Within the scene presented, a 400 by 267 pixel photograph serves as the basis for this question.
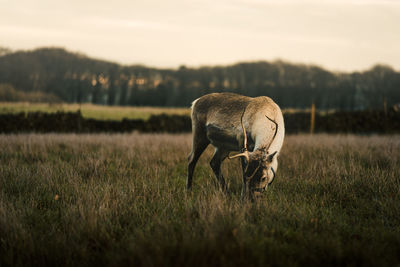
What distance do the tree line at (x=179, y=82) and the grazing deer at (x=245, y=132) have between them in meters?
44.0

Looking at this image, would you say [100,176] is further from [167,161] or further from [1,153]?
[1,153]

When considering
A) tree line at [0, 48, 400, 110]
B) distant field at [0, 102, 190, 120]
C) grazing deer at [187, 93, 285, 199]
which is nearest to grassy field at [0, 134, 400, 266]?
grazing deer at [187, 93, 285, 199]

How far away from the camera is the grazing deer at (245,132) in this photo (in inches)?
154

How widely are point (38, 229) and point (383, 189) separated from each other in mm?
5065

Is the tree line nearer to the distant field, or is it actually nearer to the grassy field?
the distant field

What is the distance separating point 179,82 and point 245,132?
62210 millimetres

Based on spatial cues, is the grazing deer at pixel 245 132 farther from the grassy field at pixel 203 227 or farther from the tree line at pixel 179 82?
the tree line at pixel 179 82

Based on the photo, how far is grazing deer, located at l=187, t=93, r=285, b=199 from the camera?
3.90 m

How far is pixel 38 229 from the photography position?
324 cm

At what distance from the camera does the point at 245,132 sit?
4.34 metres

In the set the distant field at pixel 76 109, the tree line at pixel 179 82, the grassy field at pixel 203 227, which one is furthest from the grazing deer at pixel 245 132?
the tree line at pixel 179 82

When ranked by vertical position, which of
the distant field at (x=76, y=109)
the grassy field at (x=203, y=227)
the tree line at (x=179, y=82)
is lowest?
the grassy field at (x=203, y=227)

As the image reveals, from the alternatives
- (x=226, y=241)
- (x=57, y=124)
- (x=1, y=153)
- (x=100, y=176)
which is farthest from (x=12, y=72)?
(x=226, y=241)

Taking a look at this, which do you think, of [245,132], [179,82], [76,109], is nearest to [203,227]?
[245,132]
